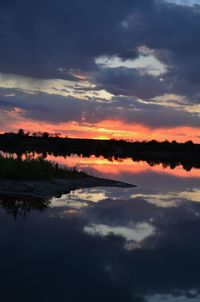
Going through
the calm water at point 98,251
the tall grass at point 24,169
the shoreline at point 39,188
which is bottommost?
the calm water at point 98,251

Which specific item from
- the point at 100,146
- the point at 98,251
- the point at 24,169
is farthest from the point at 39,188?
the point at 100,146

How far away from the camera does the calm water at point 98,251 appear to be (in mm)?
9781

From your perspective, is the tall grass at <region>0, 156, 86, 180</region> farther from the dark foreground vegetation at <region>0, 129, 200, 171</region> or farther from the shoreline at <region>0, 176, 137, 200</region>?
the dark foreground vegetation at <region>0, 129, 200, 171</region>

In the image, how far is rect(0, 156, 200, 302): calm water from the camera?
32.1 feet

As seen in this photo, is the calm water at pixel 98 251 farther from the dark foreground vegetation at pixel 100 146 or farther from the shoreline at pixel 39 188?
the dark foreground vegetation at pixel 100 146

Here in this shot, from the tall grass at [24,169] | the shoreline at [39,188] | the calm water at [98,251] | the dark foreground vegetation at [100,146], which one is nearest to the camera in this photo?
the calm water at [98,251]

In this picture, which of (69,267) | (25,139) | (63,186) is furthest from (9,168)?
(25,139)

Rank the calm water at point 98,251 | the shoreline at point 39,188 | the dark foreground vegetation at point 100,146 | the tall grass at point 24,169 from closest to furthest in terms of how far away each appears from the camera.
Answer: the calm water at point 98,251 → the shoreline at point 39,188 → the tall grass at point 24,169 → the dark foreground vegetation at point 100,146

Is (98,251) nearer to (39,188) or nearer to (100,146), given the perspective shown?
(39,188)

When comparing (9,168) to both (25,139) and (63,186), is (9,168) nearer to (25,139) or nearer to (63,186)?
(63,186)

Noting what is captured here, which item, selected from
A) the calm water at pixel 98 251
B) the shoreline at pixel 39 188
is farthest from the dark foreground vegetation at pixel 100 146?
the calm water at pixel 98 251

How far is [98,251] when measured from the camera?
1309 cm

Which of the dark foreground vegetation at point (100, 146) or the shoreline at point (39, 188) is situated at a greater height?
the dark foreground vegetation at point (100, 146)

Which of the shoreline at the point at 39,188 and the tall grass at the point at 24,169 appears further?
the tall grass at the point at 24,169
